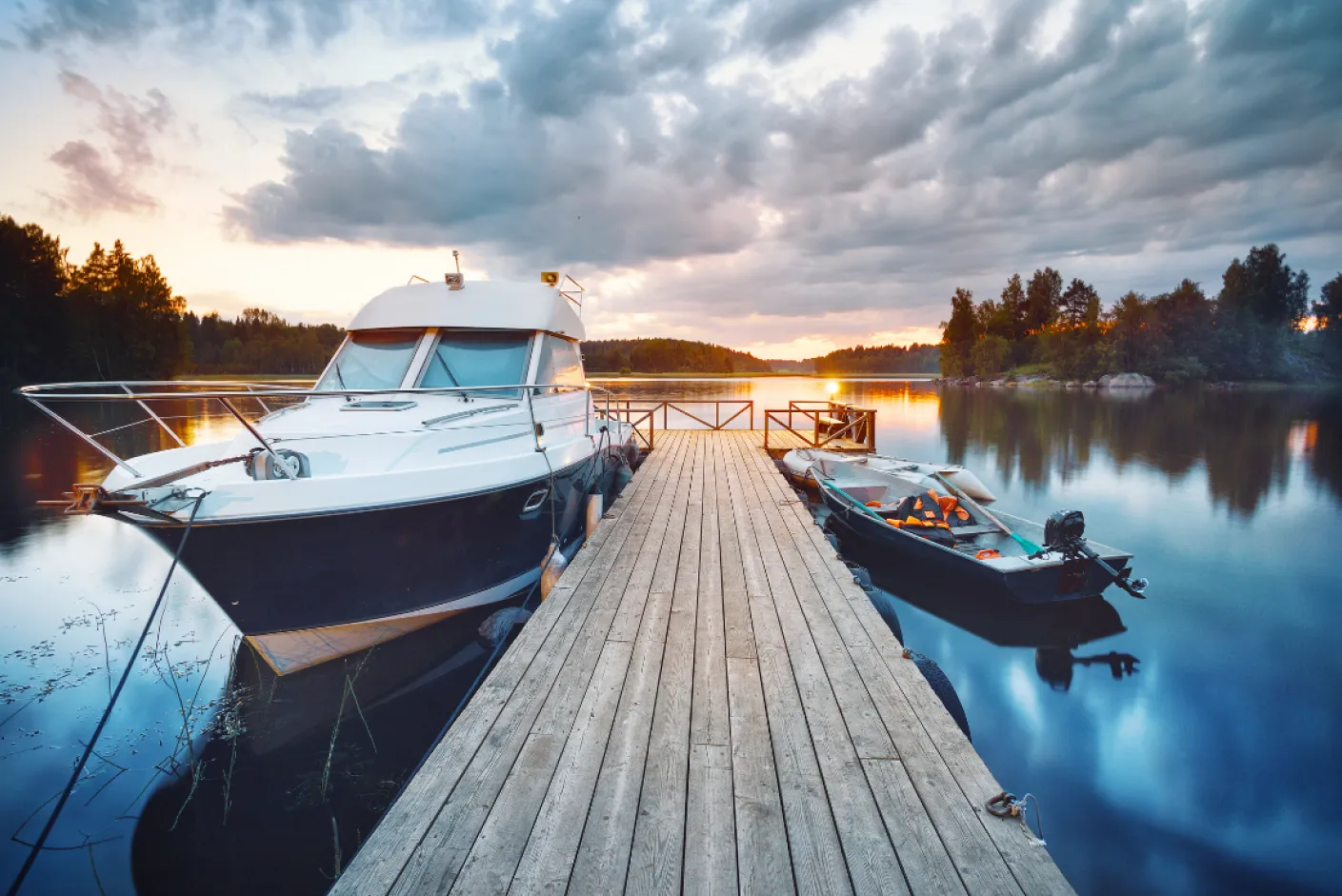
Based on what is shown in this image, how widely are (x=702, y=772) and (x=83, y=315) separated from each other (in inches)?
2097

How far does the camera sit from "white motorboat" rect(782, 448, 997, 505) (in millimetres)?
10664

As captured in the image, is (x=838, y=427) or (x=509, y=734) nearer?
(x=509, y=734)

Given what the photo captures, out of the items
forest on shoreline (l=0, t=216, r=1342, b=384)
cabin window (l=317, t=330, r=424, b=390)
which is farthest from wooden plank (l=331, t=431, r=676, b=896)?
forest on shoreline (l=0, t=216, r=1342, b=384)

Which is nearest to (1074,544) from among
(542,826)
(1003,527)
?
(1003,527)

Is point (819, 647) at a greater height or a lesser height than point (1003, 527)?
greater

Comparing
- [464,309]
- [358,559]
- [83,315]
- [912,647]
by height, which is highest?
[83,315]

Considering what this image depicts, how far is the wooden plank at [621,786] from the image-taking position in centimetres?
199

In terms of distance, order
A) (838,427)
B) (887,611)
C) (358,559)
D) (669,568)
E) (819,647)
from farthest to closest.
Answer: (838,427), (669,568), (887,611), (358,559), (819,647)

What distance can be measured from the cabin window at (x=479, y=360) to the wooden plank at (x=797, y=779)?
12.7ft

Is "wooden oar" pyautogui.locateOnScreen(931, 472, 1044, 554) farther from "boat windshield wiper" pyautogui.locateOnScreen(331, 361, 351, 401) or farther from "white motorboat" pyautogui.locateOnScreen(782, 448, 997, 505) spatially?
"boat windshield wiper" pyautogui.locateOnScreen(331, 361, 351, 401)

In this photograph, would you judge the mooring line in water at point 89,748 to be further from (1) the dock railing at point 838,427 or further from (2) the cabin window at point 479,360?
(1) the dock railing at point 838,427

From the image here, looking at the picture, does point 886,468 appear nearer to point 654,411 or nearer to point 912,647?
point 912,647

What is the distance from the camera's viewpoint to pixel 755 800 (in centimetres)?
234

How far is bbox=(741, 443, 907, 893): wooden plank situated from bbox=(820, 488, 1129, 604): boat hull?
303 cm
